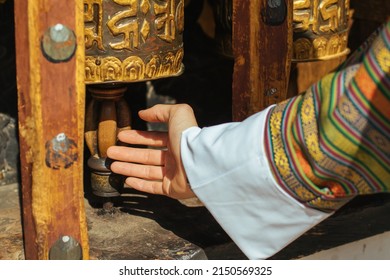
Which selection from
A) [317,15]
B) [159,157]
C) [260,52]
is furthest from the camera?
[317,15]

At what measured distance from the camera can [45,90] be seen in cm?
144

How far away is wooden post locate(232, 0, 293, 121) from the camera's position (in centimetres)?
171

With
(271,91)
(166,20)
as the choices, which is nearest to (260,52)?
(271,91)

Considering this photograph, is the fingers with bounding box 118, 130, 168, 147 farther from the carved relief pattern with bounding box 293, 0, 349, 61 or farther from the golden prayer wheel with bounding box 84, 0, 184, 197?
the carved relief pattern with bounding box 293, 0, 349, 61

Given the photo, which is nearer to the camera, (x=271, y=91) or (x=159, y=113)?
(x=159, y=113)

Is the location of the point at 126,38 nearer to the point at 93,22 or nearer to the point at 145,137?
the point at 93,22

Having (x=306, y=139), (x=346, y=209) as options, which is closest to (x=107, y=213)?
(x=346, y=209)

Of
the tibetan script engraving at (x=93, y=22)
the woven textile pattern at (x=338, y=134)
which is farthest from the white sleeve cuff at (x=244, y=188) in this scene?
the tibetan script engraving at (x=93, y=22)

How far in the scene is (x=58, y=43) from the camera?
143cm

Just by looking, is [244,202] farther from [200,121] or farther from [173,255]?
[200,121]

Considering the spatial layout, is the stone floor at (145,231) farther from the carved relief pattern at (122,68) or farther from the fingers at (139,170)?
the carved relief pattern at (122,68)

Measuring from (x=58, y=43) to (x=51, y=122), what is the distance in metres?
0.12

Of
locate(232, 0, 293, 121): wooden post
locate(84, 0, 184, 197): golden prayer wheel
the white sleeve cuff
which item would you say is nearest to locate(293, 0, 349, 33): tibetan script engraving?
locate(232, 0, 293, 121): wooden post

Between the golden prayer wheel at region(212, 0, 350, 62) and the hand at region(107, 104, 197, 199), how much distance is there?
334mm
